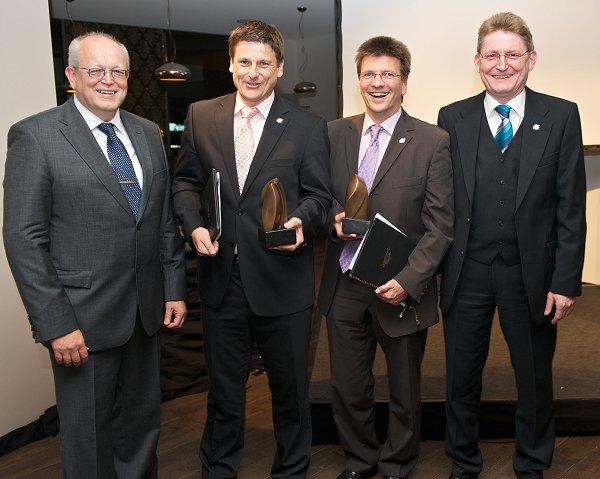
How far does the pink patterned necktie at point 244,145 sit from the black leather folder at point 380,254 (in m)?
0.50

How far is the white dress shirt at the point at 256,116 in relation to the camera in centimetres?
239

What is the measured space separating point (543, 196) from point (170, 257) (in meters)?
1.38

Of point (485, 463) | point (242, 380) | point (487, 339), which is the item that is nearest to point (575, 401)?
point (485, 463)

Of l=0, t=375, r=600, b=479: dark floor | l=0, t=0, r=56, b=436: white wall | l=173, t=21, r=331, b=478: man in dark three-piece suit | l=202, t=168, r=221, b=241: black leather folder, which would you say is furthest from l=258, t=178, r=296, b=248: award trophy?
l=0, t=0, r=56, b=436: white wall

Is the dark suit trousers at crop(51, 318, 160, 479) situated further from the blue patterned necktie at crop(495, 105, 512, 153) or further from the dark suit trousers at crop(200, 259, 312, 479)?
the blue patterned necktie at crop(495, 105, 512, 153)

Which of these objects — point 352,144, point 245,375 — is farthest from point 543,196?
point 245,375

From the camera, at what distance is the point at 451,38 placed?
4039 millimetres

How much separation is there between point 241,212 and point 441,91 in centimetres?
229

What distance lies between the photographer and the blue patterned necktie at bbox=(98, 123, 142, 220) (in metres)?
2.07

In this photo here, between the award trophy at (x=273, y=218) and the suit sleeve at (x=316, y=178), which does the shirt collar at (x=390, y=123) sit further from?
the award trophy at (x=273, y=218)

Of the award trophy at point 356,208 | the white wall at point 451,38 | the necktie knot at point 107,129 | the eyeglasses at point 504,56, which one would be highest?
the white wall at point 451,38

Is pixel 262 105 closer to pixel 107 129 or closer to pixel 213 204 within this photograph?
pixel 213 204

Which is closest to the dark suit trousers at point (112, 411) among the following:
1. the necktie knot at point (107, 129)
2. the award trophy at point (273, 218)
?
the award trophy at point (273, 218)

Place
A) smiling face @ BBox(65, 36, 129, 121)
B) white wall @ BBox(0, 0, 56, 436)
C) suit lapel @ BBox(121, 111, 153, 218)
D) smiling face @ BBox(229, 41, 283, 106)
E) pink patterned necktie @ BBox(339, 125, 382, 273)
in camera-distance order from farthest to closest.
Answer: white wall @ BBox(0, 0, 56, 436), pink patterned necktie @ BBox(339, 125, 382, 273), smiling face @ BBox(229, 41, 283, 106), suit lapel @ BBox(121, 111, 153, 218), smiling face @ BBox(65, 36, 129, 121)
